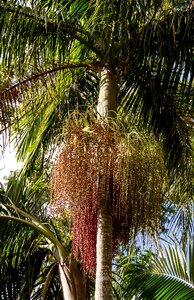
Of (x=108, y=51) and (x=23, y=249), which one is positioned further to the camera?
(x=23, y=249)

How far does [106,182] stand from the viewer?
95.0 inches

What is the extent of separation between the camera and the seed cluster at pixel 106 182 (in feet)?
7.81

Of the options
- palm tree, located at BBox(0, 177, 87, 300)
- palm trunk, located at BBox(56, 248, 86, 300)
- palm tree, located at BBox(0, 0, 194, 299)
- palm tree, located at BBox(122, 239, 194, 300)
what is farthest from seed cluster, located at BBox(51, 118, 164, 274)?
palm tree, located at BBox(122, 239, 194, 300)

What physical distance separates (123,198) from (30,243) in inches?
81.5

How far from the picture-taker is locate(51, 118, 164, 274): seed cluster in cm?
238

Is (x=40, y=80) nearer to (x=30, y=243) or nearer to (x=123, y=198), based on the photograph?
(x=123, y=198)

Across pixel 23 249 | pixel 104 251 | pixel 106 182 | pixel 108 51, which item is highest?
pixel 108 51

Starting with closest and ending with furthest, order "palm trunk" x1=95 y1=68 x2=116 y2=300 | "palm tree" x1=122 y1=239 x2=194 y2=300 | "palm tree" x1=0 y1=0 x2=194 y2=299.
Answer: "palm trunk" x1=95 y1=68 x2=116 y2=300 < "palm tree" x1=0 y1=0 x2=194 y2=299 < "palm tree" x1=122 y1=239 x2=194 y2=300

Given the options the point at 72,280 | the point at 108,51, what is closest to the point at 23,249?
the point at 72,280

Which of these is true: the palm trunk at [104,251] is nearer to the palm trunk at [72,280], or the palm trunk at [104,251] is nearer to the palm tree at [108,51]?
the palm tree at [108,51]

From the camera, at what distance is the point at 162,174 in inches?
98.1

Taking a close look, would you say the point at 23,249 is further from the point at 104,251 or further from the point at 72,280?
the point at 104,251

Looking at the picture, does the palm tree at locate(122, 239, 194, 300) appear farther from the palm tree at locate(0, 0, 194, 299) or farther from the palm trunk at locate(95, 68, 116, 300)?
the palm trunk at locate(95, 68, 116, 300)

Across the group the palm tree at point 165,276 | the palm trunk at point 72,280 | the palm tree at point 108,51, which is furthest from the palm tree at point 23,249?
the palm tree at point 108,51
